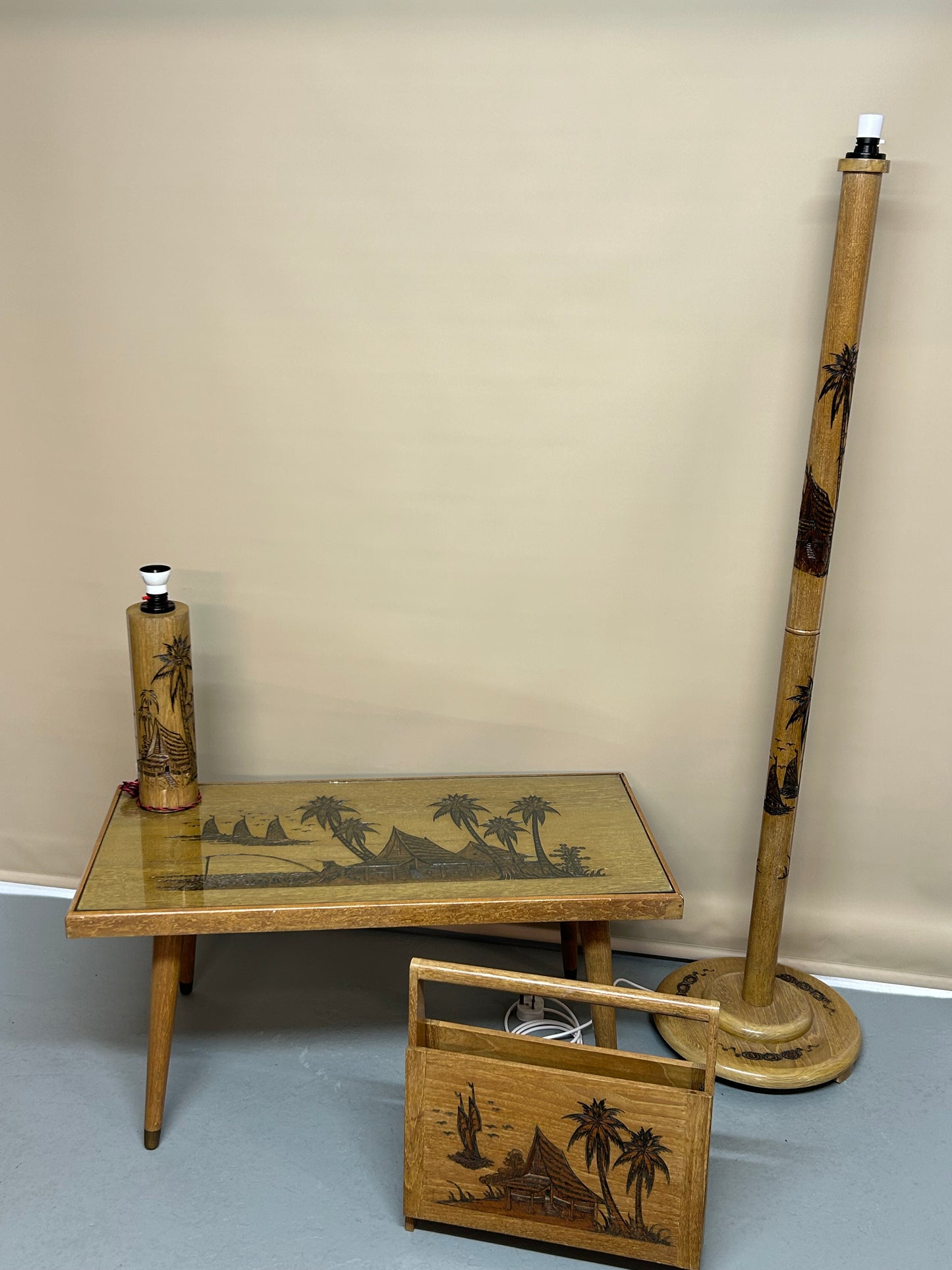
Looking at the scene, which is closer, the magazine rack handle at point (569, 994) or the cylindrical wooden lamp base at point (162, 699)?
the magazine rack handle at point (569, 994)

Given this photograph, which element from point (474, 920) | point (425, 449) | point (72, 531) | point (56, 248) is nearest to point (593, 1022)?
point (474, 920)

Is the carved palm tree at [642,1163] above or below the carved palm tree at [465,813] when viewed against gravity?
below

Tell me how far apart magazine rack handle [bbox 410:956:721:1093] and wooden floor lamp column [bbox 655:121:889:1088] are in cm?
49

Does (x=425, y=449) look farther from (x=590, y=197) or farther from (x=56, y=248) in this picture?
(x=56, y=248)

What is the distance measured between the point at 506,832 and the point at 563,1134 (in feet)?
1.96

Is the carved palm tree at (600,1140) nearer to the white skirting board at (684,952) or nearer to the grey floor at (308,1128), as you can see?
the grey floor at (308,1128)

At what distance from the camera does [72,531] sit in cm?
247

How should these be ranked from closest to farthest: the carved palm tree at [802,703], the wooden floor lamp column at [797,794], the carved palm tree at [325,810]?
the wooden floor lamp column at [797,794]
the carved palm tree at [802,703]
the carved palm tree at [325,810]

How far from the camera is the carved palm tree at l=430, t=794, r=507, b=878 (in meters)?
2.10

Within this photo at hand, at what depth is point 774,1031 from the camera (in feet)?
7.04

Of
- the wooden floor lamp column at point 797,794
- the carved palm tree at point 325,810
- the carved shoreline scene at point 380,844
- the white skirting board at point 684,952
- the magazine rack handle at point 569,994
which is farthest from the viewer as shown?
the white skirting board at point 684,952

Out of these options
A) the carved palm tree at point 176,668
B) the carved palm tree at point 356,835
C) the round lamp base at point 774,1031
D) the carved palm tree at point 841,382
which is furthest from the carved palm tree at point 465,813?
the carved palm tree at point 841,382

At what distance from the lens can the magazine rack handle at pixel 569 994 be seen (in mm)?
1647

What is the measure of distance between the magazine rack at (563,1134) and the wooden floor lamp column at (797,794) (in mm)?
435
